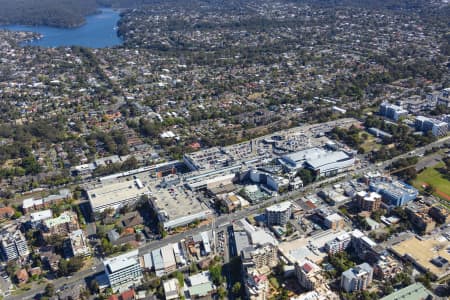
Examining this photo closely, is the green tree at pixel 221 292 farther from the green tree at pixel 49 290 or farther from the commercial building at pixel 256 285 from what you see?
the green tree at pixel 49 290

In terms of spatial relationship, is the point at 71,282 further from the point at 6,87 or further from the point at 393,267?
the point at 6,87

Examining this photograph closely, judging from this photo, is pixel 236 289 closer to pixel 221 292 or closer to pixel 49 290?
pixel 221 292

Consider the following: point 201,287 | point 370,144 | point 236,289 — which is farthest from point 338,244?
point 370,144

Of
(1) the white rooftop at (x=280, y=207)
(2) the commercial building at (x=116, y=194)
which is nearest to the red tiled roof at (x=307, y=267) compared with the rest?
(1) the white rooftop at (x=280, y=207)

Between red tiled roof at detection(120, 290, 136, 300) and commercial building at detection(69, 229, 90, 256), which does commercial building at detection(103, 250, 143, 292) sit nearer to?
red tiled roof at detection(120, 290, 136, 300)

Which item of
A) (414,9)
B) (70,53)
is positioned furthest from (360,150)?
(414,9)

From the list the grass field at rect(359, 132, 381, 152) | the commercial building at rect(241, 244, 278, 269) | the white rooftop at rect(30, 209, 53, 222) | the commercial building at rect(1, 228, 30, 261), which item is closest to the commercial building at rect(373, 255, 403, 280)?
the commercial building at rect(241, 244, 278, 269)
